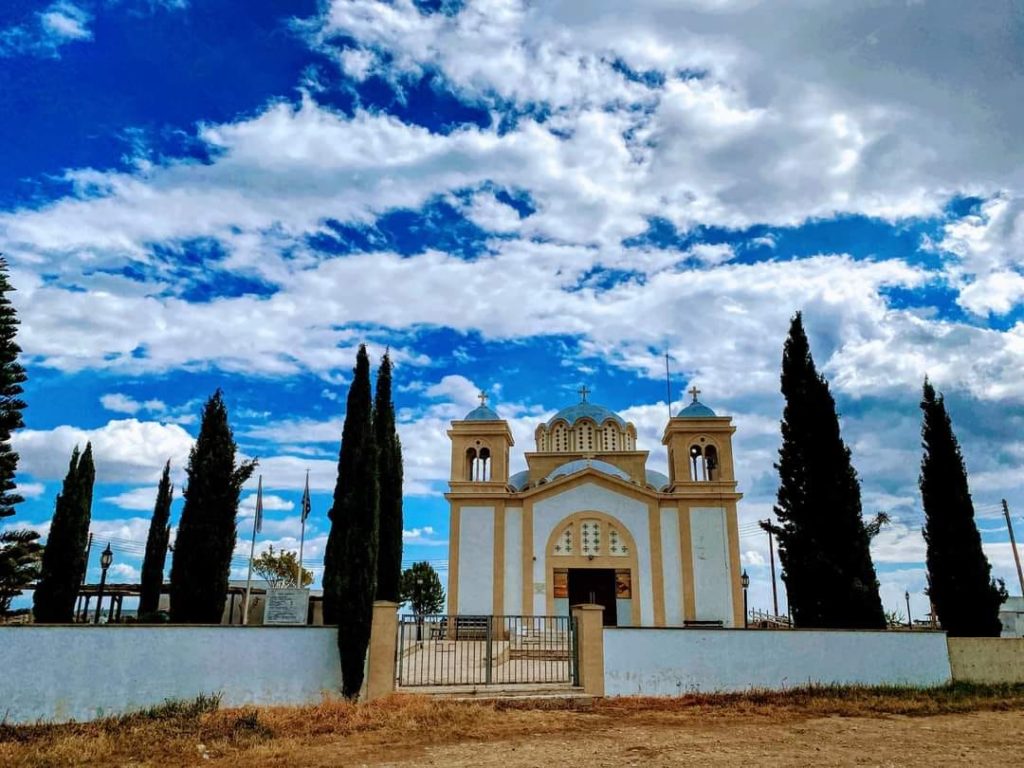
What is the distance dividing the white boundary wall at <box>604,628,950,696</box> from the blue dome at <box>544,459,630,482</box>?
12934 mm

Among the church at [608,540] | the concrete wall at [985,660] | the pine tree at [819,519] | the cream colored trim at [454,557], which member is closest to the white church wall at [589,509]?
the church at [608,540]

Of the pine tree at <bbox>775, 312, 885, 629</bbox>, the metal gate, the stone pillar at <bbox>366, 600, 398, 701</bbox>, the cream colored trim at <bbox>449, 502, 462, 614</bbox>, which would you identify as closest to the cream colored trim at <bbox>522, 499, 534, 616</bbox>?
the cream colored trim at <bbox>449, 502, 462, 614</bbox>

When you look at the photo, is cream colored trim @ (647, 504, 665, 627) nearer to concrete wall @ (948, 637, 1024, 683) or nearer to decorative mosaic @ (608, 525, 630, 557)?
decorative mosaic @ (608, 525, 630, 557)

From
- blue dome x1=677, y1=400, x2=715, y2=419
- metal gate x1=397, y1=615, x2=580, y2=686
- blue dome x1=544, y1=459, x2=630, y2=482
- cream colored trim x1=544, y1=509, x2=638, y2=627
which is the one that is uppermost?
blue dome x1=677, y1=400, x2=715, y2=419

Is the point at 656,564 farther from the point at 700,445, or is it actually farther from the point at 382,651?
the point at 382,651

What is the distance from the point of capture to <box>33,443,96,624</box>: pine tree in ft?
73.8

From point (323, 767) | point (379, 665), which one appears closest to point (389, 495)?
point (379, 665)

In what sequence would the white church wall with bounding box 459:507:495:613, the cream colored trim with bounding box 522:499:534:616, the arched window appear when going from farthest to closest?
the arched window
the white church wall with bounding box 459:507:495:613
the cream colored trim with bounding box 522:499:534:616

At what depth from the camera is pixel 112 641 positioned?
12.5 m

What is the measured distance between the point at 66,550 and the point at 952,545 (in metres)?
24.8

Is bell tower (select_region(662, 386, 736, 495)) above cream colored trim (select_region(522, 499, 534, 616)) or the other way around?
above

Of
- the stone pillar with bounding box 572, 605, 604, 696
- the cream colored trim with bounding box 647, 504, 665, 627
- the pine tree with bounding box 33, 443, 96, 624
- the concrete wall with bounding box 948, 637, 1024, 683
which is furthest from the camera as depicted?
the cream colored trim with bounding box 647, 504, 665, 627

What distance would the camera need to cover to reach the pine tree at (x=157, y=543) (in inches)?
1069

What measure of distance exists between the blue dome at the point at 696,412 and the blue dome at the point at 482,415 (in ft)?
23.4
